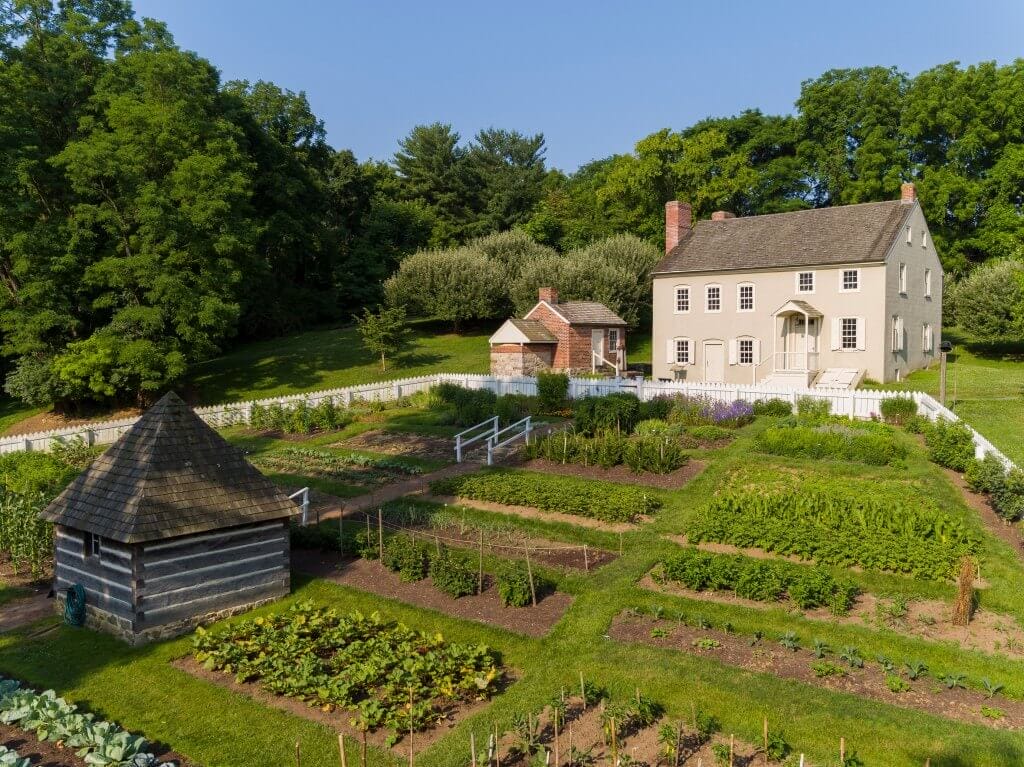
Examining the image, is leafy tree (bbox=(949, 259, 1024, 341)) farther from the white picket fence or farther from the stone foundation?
the stone foundation

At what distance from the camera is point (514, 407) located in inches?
1025

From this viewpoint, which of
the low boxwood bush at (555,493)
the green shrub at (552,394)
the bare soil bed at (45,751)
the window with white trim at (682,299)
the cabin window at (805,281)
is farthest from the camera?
the window with white trim at (682,299)

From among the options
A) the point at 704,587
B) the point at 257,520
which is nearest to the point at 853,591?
the point at 704,587

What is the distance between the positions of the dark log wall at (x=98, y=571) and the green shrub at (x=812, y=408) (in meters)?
18.2

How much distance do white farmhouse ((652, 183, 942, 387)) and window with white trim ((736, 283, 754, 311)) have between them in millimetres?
64

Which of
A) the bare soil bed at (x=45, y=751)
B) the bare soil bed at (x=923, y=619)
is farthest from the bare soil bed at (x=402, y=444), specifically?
the bare soil bed at (x=45, y=751)

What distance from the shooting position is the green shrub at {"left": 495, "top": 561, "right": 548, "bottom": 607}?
11664mm

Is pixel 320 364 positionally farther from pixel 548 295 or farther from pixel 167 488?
pixel 167 488

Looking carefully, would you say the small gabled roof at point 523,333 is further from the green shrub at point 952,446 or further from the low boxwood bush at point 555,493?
the green shrub at point 952,446

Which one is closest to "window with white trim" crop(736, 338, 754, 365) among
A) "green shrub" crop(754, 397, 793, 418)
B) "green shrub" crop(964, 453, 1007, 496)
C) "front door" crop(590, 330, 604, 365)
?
"front door" crop(590, 330, 604, 365)

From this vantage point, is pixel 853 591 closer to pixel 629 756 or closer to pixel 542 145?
pixel 629 756

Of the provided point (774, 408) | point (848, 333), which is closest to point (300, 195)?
point (848, 333)

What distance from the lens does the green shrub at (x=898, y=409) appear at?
22.1 m

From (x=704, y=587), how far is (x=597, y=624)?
208 cm
